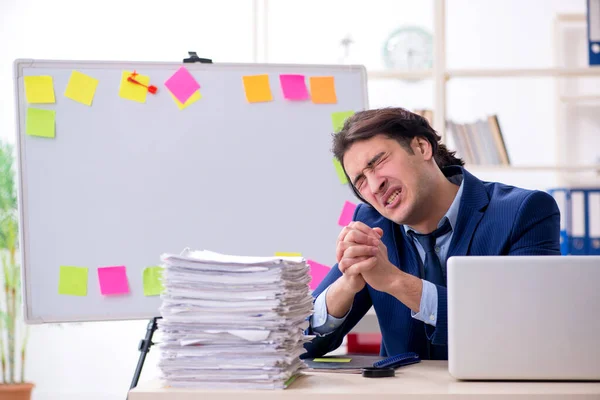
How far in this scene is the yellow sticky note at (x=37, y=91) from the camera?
2311 mm

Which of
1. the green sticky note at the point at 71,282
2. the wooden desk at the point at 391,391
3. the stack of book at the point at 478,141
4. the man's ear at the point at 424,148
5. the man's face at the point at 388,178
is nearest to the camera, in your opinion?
the wooden desk at the point at 391,391

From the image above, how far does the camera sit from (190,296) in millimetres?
1132

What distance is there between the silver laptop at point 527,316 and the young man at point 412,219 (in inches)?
16.7

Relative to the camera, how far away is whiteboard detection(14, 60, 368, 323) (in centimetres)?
228

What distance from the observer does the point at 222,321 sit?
1.12 metres

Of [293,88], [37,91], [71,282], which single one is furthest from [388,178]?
[37,91]

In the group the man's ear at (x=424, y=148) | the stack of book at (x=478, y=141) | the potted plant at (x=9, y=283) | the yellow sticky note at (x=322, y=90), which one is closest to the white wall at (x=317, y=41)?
the potted plant at (x=9, y=283)

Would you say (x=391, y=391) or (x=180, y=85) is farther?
(x=180, y=85)

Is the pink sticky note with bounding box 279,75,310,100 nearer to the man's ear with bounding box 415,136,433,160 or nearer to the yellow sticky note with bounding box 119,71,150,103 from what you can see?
the yellow sticky note with bounding box 119,71,150,103

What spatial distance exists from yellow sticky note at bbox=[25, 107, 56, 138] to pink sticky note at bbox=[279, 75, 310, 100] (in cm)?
71

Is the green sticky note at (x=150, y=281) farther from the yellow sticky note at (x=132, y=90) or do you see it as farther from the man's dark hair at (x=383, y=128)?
the man's dark hair at (x=383, y=128)

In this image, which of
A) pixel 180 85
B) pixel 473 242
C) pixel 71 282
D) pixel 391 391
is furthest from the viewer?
pixel 180 85

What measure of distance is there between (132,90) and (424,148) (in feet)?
3.22

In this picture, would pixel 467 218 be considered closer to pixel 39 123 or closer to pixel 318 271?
pixel 318 271
